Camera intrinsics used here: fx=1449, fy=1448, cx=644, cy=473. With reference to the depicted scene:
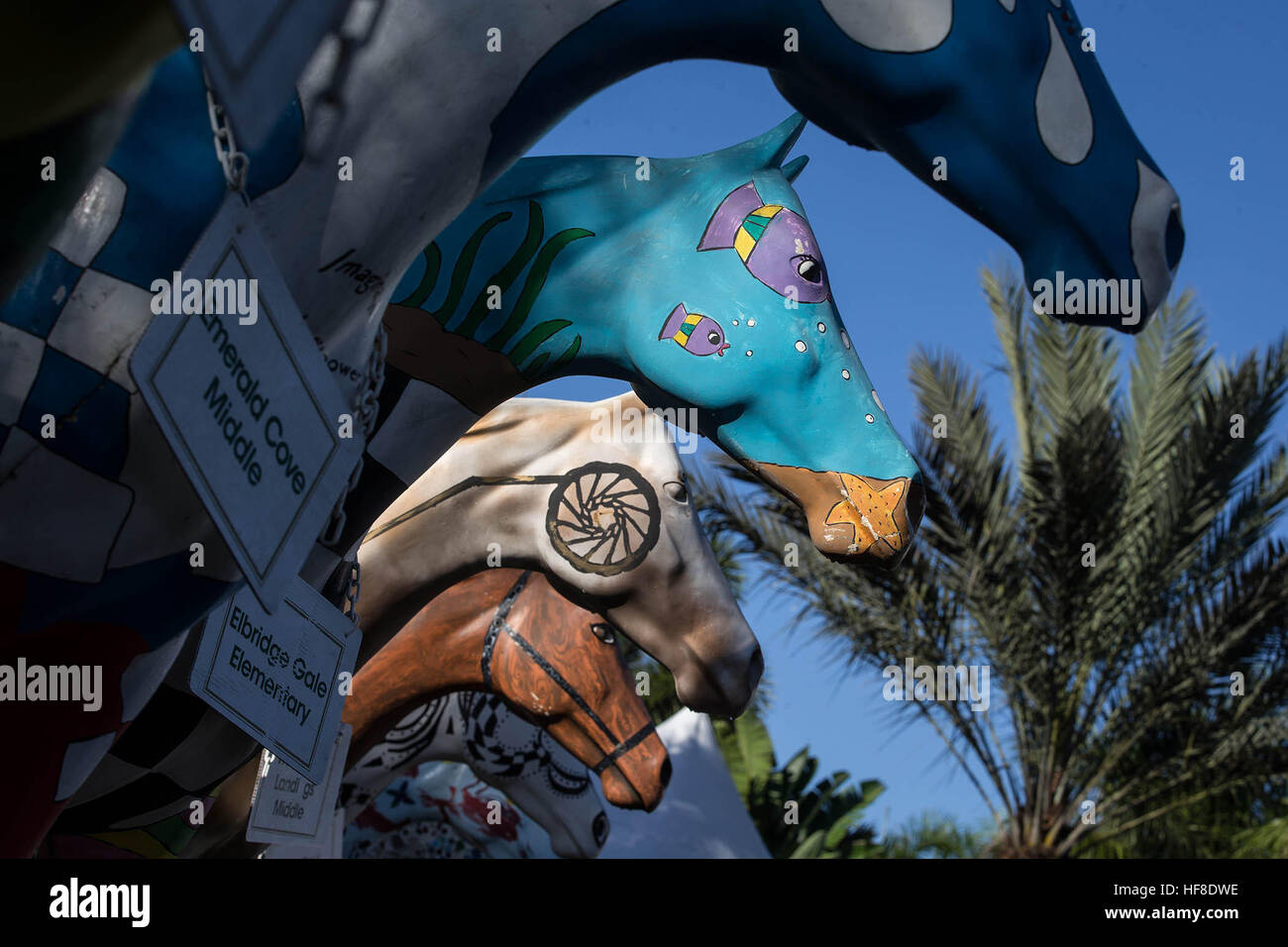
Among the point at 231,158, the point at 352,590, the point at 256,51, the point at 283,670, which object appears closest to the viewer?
the point at 256,51

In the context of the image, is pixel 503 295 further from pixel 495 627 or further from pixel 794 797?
pixel 794 797

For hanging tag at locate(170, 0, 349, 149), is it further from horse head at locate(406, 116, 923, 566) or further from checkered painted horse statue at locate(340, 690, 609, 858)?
checkered painted horse statue at locate(340, 690, 609, 858)

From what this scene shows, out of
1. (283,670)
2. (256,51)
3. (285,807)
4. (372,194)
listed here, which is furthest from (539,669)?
(256,51)

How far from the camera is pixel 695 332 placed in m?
2.51

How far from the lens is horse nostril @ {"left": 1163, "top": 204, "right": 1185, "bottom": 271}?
6.19 feet

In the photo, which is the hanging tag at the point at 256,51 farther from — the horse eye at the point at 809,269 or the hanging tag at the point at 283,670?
the horse eye at the point at 809,269

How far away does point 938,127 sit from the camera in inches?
70.2

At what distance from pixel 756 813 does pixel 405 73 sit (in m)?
12.3

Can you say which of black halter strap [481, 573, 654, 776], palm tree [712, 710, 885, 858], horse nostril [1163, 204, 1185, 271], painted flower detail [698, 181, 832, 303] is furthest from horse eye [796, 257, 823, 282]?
palm tree [712, 710, 885, 858]

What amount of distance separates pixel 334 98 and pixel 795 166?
1617 mm

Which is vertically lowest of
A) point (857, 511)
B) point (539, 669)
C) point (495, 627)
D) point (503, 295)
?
point (857, 511)

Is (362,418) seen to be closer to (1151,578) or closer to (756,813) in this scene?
(1151,578)

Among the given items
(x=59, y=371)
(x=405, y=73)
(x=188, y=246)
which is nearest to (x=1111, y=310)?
(x=405, y=73)
